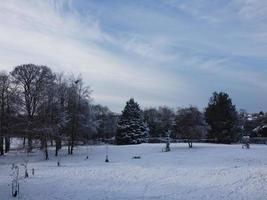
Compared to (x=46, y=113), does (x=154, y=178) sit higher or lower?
lower

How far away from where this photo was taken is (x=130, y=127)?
73125 mm

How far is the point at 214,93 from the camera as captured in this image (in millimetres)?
70438

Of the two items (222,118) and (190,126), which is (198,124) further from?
(222,118)

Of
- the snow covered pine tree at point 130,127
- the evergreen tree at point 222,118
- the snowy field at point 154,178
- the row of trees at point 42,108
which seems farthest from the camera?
the snow covered pine tree at point 130,127

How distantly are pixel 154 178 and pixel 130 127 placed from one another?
Answer: 40.0 m

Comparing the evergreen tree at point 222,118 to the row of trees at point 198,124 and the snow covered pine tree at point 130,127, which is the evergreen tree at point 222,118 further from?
the snow covered pine tree at point 130,127

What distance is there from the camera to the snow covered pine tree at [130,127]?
2881 inches

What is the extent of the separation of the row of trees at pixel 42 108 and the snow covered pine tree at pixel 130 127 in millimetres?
15058

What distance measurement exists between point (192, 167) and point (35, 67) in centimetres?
2816

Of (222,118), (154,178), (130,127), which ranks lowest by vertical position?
(154,178)

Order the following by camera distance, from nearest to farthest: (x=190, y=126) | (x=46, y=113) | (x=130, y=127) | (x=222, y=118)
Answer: (x=46, y=113)
(x=190, y=126)
(x=222, y=118)
(x=130, y=127)

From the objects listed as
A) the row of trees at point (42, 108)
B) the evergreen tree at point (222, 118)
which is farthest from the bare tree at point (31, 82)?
the evergreen tree at point (222, 118)

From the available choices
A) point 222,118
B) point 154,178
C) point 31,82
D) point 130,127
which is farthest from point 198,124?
point 154,178

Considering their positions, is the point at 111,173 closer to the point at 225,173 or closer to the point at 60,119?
the point at 225,173
